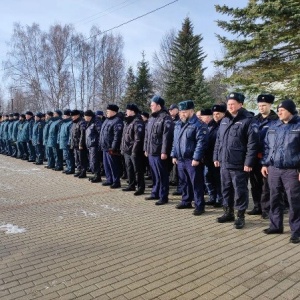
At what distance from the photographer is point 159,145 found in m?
6.99

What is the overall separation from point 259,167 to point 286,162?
1.42 m

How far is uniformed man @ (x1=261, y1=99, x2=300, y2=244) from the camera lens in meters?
4.44

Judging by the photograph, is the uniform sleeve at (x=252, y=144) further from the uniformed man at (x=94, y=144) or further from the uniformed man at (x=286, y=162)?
the uniformed man at (x=94, y=144)

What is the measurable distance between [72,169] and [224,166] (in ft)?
21.4

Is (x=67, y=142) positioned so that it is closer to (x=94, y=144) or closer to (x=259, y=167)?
(x=94, y=144)

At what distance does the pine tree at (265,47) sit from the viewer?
11.9 m

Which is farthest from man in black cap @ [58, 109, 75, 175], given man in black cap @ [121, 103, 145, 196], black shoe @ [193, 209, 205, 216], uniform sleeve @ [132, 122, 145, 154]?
black shoe @ [193, 209, 205, 216]

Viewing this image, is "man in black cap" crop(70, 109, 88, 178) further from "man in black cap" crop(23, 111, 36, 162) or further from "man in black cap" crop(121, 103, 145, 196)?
"man in black cap" crop(23, 111, 36, 162)

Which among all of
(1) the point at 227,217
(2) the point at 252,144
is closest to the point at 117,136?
(1) the point at 227,217

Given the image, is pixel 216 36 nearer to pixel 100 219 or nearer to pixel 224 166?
pixel 224 166

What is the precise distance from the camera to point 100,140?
28.0 feet

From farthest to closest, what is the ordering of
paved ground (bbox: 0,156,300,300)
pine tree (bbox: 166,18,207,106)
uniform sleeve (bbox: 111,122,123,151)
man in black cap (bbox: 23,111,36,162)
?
pine tree (bbox: 166,18,207,106) → man in black cap (bbox: 23,111,36,162) → uniform sleeve (bbox: 111,122,123,151) → paved ground (bbox: 0,156,300,300)

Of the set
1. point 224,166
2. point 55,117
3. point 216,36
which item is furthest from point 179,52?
point 224,166

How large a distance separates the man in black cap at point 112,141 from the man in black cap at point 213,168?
250 centimetres
